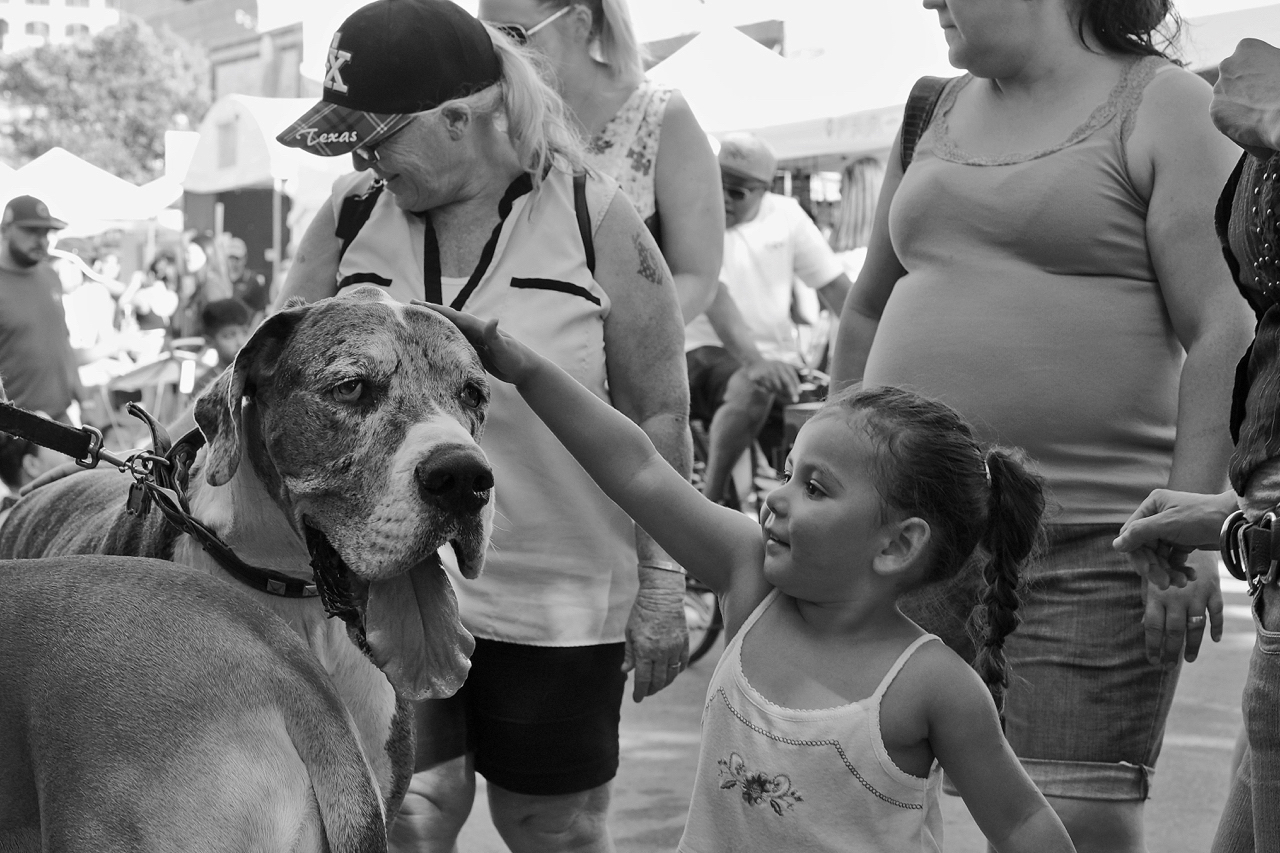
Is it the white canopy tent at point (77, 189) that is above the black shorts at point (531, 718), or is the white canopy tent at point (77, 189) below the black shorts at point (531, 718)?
below

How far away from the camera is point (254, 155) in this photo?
17359mm

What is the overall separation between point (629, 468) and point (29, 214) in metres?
8.08

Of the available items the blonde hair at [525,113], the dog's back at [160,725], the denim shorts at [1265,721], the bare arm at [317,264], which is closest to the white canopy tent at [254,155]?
the bare arm at [317,264]

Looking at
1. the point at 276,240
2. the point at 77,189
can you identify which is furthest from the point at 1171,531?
the point at 276,240

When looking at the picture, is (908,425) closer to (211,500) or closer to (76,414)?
(211,500)

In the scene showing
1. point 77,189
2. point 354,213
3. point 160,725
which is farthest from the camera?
point 77,189

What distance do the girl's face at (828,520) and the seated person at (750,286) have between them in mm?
4607

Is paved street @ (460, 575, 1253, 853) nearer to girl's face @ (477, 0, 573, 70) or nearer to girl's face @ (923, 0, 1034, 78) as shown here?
girl's face @ (477, 0, 573, 70)

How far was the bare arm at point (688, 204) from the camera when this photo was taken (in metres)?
3.61

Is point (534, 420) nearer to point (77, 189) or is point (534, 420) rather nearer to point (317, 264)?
point (317, 264)

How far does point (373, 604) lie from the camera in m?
2.21

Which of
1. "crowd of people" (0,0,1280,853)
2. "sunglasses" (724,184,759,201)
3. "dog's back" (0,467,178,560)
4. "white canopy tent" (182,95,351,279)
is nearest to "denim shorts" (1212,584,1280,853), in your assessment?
"crowd of people" (0,0,1280,853)

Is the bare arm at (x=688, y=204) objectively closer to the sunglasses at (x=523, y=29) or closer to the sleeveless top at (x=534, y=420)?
the sunglasses at (x=523, y=29)

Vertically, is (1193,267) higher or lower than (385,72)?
lower
